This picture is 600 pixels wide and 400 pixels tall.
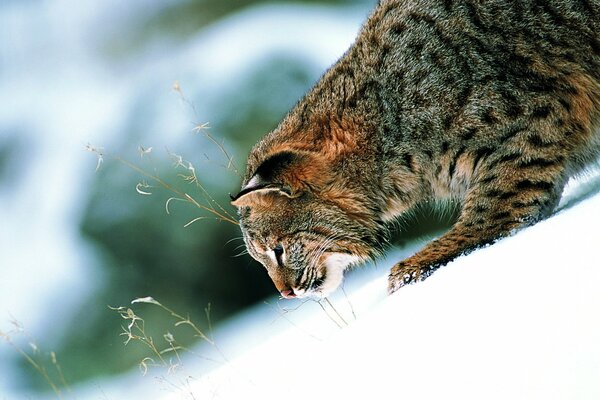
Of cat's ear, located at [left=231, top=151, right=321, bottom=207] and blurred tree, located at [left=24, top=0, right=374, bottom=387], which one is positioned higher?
cat's ear, located at [left=231, top=151, right=321, bottom=207]

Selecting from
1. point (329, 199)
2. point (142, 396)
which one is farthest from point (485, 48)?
point (142, 396)

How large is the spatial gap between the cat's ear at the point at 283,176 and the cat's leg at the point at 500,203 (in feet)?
2.51

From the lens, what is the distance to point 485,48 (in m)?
4.61

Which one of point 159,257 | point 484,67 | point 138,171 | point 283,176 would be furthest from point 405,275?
point 138,171

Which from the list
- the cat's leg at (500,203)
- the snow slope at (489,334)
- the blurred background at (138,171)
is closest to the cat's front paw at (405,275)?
the cat's leg at (500,203)

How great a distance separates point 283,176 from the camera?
15.8 ft

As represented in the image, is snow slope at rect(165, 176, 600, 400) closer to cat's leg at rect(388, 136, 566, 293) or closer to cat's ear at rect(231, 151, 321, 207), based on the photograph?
cat's leg at rect(388, 136, 566, 293)

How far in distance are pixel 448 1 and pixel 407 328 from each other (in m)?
2.41

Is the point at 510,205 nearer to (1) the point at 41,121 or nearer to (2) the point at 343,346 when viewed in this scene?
(2) the point at 343,346

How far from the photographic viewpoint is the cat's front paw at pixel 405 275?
4.48m

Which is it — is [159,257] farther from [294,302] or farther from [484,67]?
[484,67]

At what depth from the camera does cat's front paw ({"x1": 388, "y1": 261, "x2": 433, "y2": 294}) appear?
4480 millimetres

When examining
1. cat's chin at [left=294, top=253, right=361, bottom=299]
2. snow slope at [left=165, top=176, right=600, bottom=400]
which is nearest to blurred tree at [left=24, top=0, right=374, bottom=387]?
cat's chin at [left=294, top=253, right=361, bottom=299]

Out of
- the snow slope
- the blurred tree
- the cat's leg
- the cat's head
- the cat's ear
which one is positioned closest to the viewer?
the snow slope
